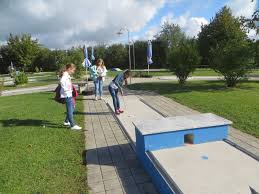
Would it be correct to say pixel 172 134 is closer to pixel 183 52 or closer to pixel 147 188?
pixel 147 188

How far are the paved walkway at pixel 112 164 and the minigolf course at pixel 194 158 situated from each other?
0.21 meters

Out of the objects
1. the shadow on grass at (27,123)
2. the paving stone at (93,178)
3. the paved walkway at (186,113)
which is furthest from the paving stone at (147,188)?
the shadow on grass at (27,123)

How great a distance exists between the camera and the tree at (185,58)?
1725 cm

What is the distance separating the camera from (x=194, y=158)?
13.8 ft

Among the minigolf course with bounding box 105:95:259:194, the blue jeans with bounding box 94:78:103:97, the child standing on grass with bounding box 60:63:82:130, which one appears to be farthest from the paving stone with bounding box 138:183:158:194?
the blue jeans with bounding box 94:78:103:97

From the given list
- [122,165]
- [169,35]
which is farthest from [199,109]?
[169,35]

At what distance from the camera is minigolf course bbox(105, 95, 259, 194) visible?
3.39 m

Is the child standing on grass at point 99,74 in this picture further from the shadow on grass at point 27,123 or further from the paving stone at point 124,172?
the paving stone at point 124,172

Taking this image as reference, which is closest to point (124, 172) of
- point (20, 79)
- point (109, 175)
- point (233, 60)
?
point (109, 175)

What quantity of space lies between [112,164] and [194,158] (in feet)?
5.18

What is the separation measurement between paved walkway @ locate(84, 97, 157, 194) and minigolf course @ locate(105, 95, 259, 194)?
0.21m

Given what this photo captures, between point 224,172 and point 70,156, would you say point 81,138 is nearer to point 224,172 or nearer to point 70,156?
point 70,156

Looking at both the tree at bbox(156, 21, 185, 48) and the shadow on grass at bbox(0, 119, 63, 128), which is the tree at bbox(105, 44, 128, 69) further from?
the shadow on grass at bbox(0, 119, 63, 128)

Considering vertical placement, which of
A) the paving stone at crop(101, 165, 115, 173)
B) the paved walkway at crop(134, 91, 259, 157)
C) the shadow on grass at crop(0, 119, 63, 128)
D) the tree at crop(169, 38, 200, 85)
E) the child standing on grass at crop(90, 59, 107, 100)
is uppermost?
the tree at crop(169, 38, 200, 85)
